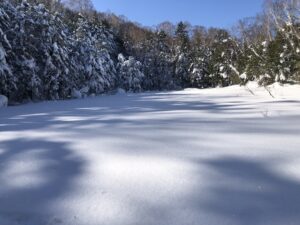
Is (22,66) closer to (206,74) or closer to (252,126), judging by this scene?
(252,126)

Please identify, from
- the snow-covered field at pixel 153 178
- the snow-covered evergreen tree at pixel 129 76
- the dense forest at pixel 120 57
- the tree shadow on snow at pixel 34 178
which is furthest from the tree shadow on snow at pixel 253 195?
the snow-covered evergreen tree at pixel 129 76

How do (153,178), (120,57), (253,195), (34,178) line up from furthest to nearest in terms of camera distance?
(120,57), (34,178), (153,178), (253,195)

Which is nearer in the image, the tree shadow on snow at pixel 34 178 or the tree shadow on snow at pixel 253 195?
the tree shadow on snow at pixel 253 195

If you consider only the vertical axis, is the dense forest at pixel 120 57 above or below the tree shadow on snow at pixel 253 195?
above

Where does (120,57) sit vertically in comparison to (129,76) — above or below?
above

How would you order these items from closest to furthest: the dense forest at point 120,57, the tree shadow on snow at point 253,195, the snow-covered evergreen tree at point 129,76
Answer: the tree shadow on snow at point 253,195, the dense forest at point 120,57, the snow-covered evergreen tree at point 129,76

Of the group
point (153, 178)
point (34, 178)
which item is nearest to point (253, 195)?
point (153, 178)

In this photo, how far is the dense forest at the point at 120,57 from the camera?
14.6 m

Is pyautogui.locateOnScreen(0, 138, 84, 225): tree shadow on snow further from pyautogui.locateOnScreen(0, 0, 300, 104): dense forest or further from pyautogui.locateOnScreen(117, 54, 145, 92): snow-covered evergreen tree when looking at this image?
pyautogui.locateOnScreen(117, 54, 145, 92): snow-covered evergreen tree

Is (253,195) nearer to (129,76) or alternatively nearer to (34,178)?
(34,178)

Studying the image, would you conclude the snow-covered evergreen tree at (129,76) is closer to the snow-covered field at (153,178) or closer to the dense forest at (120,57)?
the dense forest at (120,57)

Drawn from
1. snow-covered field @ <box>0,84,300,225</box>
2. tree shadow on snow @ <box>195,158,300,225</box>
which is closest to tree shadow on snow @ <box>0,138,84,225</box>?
snow-covered field @ <box>0,84,300,225</box>

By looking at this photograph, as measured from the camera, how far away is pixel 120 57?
34.9m

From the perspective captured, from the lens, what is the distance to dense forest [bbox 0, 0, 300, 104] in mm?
14594
